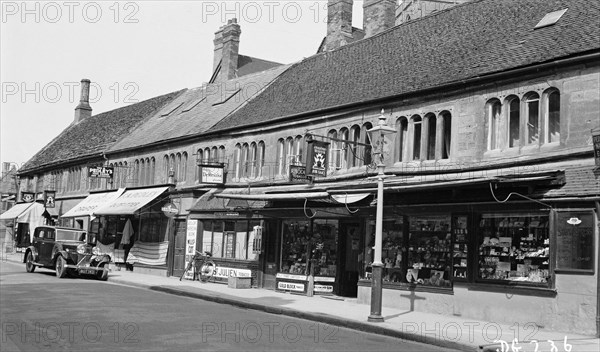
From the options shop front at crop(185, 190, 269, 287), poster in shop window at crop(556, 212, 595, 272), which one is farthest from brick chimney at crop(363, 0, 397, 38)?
poster in shop window at crop(556, 212, 595, 272)

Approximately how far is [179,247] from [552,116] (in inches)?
709

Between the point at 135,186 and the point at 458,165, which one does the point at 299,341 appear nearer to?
the point at 458,165

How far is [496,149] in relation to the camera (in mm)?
16750

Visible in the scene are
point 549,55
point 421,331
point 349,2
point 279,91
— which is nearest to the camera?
point 421,331

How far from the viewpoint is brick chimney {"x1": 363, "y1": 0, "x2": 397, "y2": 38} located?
97.9ft

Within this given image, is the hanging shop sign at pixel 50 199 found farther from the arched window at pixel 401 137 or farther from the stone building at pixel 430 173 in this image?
the arched window at pixel 401 137

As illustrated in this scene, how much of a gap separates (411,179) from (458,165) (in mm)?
1559

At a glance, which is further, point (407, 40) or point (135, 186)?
point (135, 186)

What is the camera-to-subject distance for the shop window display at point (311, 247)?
853 inches

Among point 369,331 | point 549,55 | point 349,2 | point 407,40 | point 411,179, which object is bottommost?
point 369,331

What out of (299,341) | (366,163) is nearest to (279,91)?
(366,163)

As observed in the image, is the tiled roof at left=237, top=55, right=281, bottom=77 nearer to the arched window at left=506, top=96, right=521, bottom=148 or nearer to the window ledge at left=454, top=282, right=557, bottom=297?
the arched window at left=506, top=96, right=521, bottom=148

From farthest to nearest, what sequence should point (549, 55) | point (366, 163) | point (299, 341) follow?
point (366, 163) < point (549, 55) < point (299, 341)

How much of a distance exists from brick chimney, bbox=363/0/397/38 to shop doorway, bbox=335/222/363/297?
1205cm
